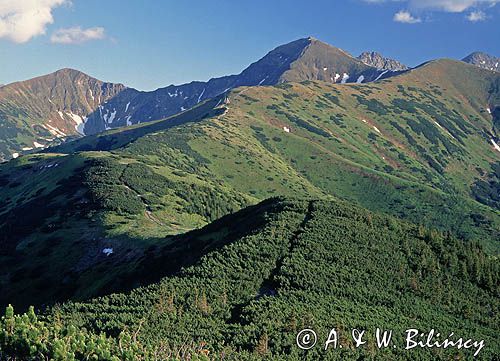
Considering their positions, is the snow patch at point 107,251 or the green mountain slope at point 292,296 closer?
the green mountain slope at point 292,296

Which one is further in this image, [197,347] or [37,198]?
[37,198]

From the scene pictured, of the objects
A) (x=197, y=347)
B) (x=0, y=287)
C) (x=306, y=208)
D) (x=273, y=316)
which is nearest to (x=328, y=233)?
(x=306, y=208)

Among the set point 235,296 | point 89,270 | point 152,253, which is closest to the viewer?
point 235,296

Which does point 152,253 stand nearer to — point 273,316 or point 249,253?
point 249,253

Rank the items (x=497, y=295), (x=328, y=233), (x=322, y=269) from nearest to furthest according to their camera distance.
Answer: (x=322, y=269) < (x=497, y=295) < (x=328, y=233)

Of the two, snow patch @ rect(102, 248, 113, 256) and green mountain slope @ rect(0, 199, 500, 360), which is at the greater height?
green mountain slope @ rect(0, 199, 500, 360)

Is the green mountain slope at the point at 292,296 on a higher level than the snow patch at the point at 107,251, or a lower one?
higher

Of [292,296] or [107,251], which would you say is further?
[107,251]

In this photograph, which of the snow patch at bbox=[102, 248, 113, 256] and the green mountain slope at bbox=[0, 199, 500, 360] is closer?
the green mountain slope at bbox=[0, 199, 500, 360]
